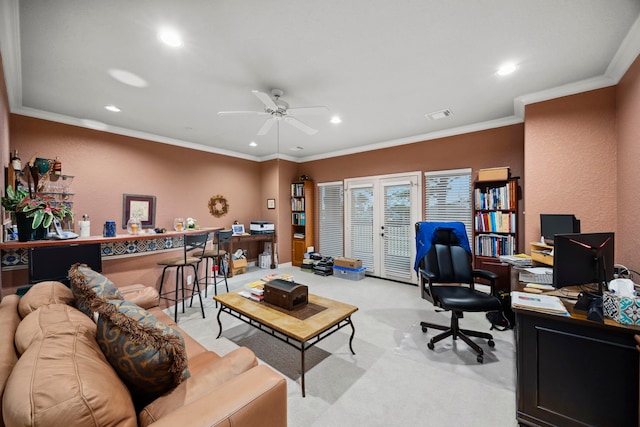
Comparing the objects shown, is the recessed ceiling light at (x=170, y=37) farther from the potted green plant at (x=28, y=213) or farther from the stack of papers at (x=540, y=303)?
the stack of papers at (x=540, y=303)

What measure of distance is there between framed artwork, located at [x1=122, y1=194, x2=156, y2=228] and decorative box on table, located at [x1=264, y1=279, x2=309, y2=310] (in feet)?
10.5

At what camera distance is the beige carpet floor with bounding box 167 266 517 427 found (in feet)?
5.45

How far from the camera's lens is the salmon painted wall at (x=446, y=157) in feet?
11.8

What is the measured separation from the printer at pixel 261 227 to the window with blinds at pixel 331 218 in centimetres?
112

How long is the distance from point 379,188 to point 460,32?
10.3 ft

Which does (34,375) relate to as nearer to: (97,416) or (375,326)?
(97,416)

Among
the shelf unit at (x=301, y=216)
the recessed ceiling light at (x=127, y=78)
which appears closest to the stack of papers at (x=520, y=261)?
the shelf unit at (x=301, y=216)

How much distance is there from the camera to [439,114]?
348 centimetres

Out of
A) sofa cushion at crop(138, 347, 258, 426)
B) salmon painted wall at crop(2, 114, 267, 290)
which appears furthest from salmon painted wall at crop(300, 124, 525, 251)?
sofa cushion at crop(138, 347, 258, 426)

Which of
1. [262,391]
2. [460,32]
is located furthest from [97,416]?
[460,32]

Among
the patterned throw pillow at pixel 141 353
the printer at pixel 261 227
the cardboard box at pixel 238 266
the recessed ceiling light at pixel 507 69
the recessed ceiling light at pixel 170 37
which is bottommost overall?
the cardboard box at pixel 238 266

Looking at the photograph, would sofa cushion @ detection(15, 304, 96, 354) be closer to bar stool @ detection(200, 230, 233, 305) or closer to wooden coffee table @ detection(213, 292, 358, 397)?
wooden coffee table @ detection(213, 292, 358, 397)

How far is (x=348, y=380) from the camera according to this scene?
1.99 m

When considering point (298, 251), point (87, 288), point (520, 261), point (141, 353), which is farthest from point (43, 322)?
point (298, 251)
